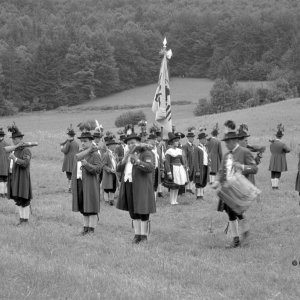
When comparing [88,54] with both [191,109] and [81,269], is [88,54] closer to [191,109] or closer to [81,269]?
[191,109]

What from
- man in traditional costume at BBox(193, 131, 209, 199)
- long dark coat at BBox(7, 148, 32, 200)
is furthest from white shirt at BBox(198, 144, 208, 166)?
long dark coat at BBox(7, 148, 32, 200)

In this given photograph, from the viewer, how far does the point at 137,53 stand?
3937 inches

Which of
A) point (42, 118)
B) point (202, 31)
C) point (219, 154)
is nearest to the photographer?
point (219, 154)

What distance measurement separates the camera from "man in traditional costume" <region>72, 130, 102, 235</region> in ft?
39.1

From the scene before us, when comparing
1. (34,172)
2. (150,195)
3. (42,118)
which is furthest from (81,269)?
(42,118)

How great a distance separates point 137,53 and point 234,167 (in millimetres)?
91193

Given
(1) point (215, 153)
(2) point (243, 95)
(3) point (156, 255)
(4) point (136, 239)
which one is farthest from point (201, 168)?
(2) point (243, 95)

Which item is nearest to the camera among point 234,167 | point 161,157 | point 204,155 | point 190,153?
point 234,167

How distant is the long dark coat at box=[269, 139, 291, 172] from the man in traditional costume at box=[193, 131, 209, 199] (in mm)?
2529

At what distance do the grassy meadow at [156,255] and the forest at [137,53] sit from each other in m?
66.4

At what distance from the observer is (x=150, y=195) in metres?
11.4

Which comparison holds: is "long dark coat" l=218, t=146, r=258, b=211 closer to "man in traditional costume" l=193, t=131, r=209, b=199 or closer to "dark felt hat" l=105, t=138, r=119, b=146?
"man in traditional costume" l=193, t=131, r=209, b=199

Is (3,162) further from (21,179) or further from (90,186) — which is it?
(90,186)

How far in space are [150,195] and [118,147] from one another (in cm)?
728
